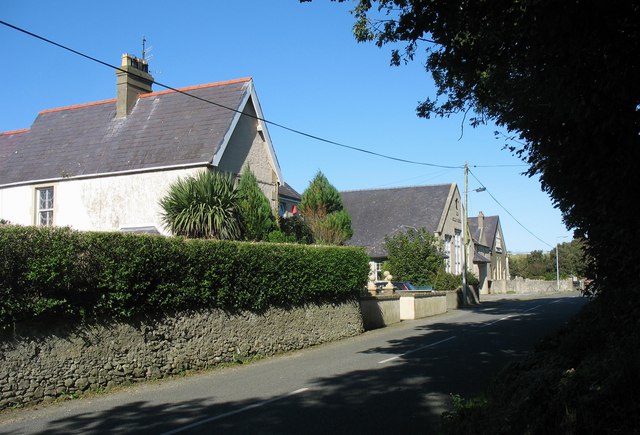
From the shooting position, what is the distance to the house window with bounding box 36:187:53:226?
76.6 feet

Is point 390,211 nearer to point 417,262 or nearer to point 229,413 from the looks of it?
point 417,262

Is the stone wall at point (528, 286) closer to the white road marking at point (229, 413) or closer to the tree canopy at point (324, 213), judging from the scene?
the tree canopy at point (324, 213)

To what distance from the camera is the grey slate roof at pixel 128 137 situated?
2173 cm

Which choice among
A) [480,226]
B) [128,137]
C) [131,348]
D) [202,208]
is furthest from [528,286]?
[131,348]

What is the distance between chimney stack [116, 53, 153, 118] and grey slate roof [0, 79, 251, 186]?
0.30 metres

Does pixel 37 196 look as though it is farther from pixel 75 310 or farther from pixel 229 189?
pixel 75 310

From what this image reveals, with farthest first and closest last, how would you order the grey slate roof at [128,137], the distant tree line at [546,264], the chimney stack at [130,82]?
the distant tree line at [546,264] → the chimney stack at [130,82] → the grey slate roof at [128,137]

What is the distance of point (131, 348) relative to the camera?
12.1m

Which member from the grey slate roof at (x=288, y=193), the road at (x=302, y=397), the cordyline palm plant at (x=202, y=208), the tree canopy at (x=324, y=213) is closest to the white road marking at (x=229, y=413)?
the road at (x=302, y=397)

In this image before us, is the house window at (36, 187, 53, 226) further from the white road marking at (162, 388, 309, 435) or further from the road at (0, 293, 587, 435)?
the white road marking at (162, 388, 309, 435)

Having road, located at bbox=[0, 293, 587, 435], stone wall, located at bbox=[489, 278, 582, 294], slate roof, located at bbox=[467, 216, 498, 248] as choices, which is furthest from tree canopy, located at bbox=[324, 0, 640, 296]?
slate roof, located at bbox=[467, 216, 498, 248]

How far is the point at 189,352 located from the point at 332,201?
12925mm

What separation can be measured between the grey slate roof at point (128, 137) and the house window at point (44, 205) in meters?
0.60

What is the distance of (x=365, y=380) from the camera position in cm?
1127
